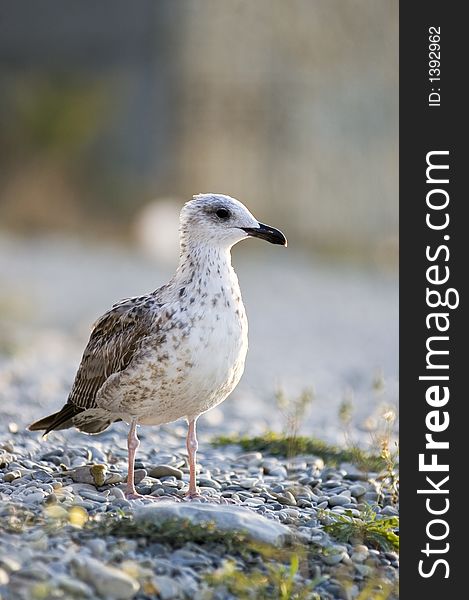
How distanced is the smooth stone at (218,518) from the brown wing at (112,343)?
100 cm

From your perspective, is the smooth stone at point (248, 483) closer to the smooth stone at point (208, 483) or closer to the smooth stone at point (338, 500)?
the smooth stone at point (208, 483)

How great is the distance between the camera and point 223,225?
5664mm

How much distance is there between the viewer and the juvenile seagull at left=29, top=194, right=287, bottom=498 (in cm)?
531

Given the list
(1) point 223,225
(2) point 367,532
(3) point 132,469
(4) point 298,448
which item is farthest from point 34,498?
(4) point 298,448

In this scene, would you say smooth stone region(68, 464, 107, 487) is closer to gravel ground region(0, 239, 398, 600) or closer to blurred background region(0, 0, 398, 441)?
gravel ground region(0, 239, 398, 600)

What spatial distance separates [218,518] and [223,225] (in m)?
1.55

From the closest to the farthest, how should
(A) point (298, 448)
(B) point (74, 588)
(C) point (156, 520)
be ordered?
(B) point (74, 588) < (C) point (156, 520) < (A) point (298, 448)

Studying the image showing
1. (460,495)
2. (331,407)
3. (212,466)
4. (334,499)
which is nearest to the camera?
(460,495)

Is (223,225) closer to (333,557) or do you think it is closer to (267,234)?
(267,234)

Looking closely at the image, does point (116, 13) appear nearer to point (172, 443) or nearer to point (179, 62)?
point (179, 62)

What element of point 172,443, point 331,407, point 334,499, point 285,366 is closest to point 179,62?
point 285,366

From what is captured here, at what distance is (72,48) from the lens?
23781 millimetres

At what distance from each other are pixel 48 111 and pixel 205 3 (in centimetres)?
383

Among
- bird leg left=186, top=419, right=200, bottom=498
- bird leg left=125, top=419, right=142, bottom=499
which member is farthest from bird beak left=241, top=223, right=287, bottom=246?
bird leg left=125, top=419, right=142, bottom=499
